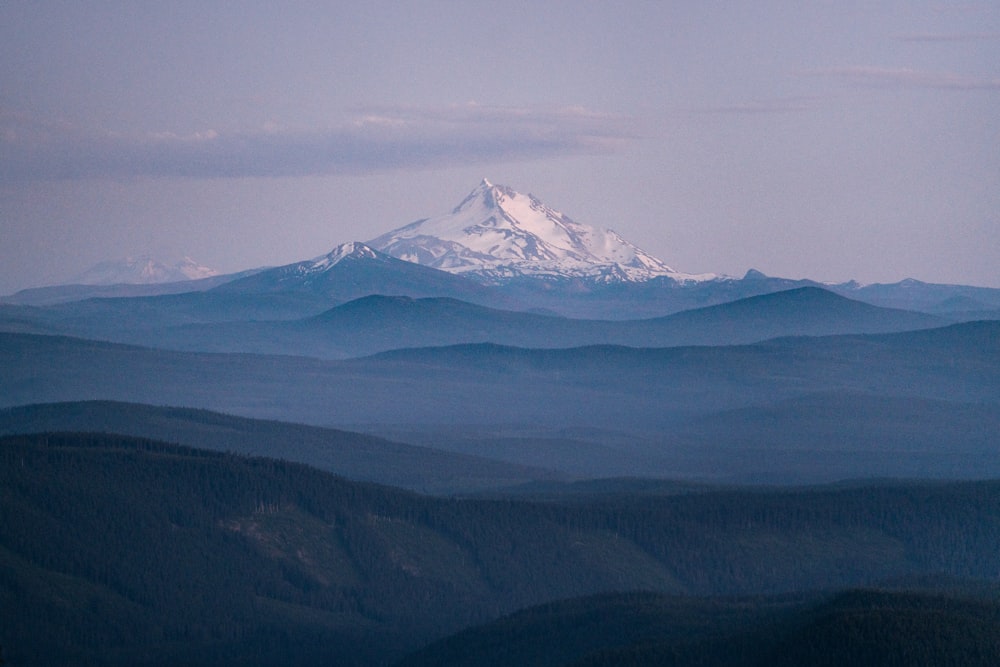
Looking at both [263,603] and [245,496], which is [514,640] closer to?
[263,603]

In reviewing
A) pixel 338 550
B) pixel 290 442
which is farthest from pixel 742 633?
pixel 290 442

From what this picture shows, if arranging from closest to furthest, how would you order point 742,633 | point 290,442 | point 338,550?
point 742,633 → point 338,550 → point 290,442

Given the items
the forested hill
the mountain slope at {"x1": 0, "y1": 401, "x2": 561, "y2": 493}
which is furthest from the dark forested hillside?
the mountain slope at {"x1": 0, "y1": 401, "x2": 561, "y2": 493}

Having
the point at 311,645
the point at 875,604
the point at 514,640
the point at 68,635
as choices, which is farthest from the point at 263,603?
the point at 875,604

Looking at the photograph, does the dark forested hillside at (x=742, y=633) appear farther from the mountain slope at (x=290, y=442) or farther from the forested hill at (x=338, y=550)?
the mountain slope at (x=290, y=442)

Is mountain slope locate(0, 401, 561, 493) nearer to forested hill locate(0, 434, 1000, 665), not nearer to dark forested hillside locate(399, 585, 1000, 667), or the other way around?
forested hill locate(0, 434, 1000, 665)

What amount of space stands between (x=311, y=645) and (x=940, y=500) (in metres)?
52.1

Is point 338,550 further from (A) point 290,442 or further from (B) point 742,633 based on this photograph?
(A) point 290,442

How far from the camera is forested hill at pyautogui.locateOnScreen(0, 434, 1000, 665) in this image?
301 feet

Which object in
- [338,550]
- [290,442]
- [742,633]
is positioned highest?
[742,633]

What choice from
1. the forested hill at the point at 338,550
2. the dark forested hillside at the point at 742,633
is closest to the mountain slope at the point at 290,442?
the forested hill at the point at 338,550

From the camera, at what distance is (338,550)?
4230 inches

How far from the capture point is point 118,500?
Answer: 10388 centimetres

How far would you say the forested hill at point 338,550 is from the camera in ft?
301
